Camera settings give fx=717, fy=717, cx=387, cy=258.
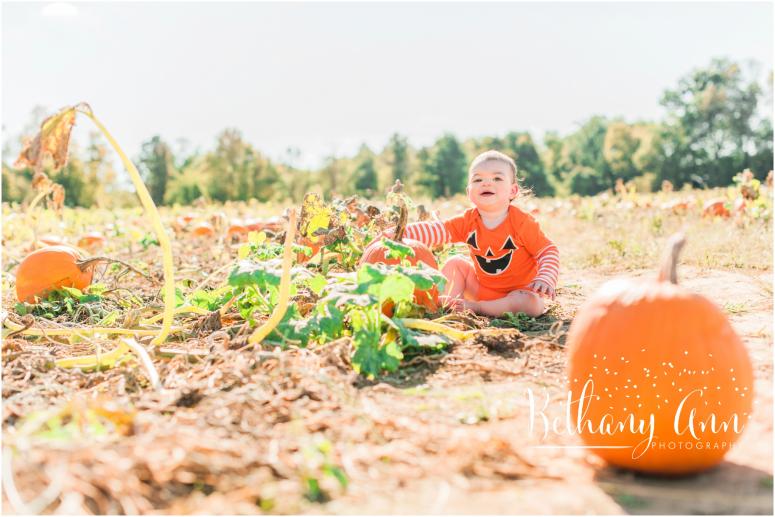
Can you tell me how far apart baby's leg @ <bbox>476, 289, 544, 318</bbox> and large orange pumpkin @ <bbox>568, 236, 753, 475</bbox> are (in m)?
2.01

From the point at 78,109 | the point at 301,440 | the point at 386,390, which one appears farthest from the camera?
the point at 386,390

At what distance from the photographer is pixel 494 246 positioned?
4301mm

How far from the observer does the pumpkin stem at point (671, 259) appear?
1.99 meters

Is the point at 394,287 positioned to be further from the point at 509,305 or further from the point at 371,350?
the point at 509,305

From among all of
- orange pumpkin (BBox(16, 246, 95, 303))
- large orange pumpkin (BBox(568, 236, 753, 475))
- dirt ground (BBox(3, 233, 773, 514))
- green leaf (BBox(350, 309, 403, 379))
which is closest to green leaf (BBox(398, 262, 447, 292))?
green leaf (BBox(350, 309, 403, 379))

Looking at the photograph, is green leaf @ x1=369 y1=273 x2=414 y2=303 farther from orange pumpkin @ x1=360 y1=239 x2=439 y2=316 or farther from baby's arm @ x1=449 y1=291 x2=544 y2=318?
baby's arm @ x1=449 y1=291 x2=544 y2=318

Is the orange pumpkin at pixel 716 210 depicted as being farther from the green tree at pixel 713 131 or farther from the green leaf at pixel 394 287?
the green tree at pixel 713 131

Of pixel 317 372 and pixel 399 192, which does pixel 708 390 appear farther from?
pixel 399 192

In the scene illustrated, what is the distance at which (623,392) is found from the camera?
2.01m

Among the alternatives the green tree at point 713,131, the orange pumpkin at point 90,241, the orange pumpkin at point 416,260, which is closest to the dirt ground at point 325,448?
the orange pumpkin at point 416,260

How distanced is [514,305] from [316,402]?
2.02 meters

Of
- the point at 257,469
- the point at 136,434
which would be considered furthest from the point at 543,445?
the point at 136,434

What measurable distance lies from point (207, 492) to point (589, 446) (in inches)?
41.8

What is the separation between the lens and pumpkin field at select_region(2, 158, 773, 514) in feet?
A: 5.59
